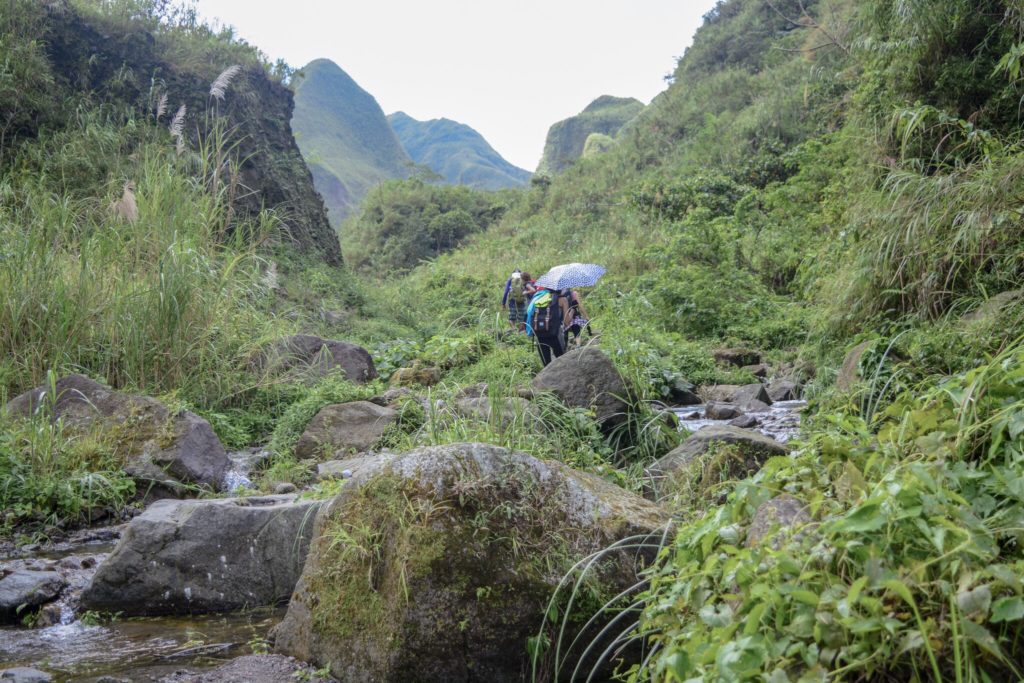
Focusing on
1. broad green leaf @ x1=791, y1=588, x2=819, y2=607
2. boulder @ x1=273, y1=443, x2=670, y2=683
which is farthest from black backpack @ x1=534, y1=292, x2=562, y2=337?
broad green leaf @ x1=791, y1=588, x2=819, y2=607

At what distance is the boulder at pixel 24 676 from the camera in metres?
3.39

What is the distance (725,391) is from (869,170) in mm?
3079

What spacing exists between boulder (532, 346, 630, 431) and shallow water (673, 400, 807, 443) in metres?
0.61

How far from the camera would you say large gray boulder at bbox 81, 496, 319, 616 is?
431 cm

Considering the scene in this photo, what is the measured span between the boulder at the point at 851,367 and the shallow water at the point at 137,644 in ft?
15.5

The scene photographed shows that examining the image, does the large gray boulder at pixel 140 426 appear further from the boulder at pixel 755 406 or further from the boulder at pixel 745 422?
the boulder at pixel 755 406

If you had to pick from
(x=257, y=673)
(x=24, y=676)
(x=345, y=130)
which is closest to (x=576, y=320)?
(x=257, y=673)

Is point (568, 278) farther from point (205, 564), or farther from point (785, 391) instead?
point (205, 564)

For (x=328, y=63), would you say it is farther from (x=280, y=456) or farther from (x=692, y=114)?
(x=280, y=456)

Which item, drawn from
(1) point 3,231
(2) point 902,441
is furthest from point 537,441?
(1) point 3,231

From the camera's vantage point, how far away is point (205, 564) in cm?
438

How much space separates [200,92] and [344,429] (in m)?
16.5

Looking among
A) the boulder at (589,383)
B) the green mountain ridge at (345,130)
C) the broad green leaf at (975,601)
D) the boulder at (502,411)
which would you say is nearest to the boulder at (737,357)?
the boulder at (589,383)

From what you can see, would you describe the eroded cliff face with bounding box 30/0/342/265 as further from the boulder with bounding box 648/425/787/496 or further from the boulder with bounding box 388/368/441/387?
the boulder with bounding box 648/425/787/496
